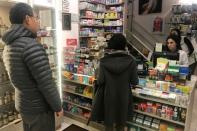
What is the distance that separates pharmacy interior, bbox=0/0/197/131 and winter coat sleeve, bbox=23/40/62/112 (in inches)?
60.1

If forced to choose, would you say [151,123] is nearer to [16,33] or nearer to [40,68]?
[40,68]

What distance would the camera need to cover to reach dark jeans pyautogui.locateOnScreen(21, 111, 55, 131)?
6.11ft

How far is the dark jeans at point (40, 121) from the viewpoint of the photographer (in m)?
1.86

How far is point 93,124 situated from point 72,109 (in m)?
0.59

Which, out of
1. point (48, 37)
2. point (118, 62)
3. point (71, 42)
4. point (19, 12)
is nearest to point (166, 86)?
point (118, 62)

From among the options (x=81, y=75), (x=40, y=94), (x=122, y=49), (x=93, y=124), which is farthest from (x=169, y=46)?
(x=40, y=94)

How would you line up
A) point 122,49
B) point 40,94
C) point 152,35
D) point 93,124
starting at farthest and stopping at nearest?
point 152,35 → point 93,124 → point 122,49 → point 40,94

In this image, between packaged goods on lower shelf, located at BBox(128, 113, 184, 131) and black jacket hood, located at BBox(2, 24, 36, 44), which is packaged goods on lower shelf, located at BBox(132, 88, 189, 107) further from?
black jacket hood, located at BBox(2, 24, 36, 44)

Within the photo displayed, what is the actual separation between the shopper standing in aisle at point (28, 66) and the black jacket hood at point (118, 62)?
105cm

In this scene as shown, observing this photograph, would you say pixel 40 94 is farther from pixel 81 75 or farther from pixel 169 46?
pixel 169 46

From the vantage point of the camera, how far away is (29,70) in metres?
1.68

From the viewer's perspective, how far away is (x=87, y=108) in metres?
3.64

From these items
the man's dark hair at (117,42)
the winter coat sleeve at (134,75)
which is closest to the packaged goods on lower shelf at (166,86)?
the winter coat sleeve at (134,75)

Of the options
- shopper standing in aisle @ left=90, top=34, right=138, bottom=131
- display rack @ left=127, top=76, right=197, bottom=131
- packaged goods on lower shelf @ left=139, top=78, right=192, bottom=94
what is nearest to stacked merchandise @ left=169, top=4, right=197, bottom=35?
display rack @ left=127, top=76, right=197, bottom=131
